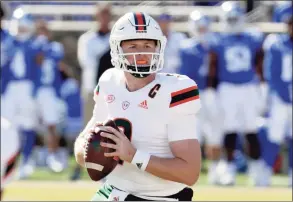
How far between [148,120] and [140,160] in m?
0.19

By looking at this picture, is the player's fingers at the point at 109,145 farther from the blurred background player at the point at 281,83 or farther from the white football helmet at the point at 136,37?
the blurred background player at the point at 281,83

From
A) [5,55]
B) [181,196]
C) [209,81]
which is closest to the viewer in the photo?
[181,196]

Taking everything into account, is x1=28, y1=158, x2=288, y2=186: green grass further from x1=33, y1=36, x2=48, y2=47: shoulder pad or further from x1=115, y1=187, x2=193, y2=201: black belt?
x1=115, y1=187, x2=193, y2=201: black belt

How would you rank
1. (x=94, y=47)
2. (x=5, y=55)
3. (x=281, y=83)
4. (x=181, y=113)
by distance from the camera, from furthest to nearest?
1. (x=5, y=55)
2. (x=94, y=47)
3. (x=281, y=83)
4. (x=181, y=113)

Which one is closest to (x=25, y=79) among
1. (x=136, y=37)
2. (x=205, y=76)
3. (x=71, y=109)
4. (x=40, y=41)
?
(x=40, y=41)

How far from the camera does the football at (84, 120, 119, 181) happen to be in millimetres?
3590

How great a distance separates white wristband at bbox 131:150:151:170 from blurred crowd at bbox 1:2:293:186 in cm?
375

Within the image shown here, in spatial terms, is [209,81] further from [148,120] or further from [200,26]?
[148,120]

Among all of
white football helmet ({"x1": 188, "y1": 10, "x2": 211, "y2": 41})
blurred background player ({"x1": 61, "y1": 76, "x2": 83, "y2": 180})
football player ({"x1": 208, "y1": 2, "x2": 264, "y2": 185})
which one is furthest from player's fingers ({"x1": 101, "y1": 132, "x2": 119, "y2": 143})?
blurred background player ({"x1": 61, "y1": 76, "x2": 83, "y2": 180})

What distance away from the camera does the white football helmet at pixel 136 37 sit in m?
3.74

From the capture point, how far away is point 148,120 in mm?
3709

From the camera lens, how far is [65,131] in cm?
1193

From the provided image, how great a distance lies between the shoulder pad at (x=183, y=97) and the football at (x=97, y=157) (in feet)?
0.85

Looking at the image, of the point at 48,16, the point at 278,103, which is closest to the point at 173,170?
the point at 278,103
